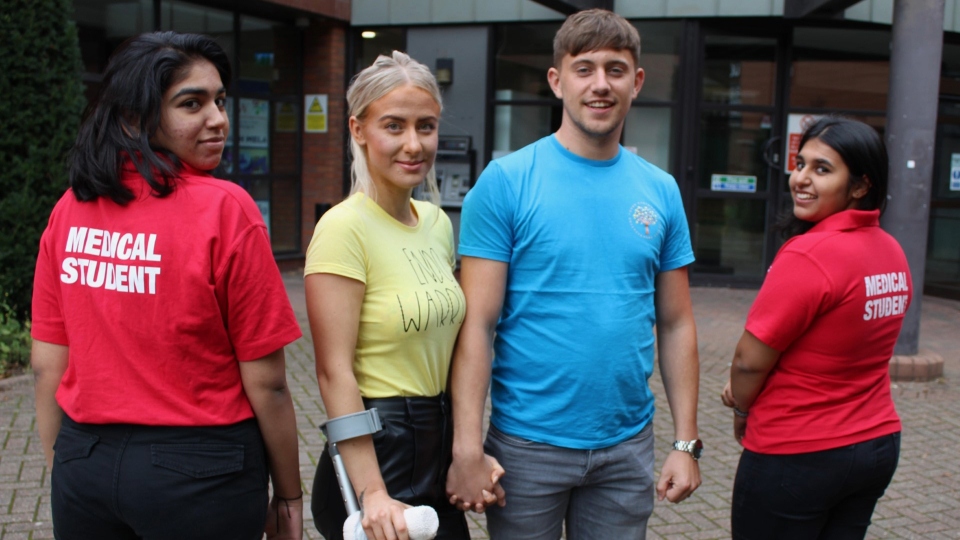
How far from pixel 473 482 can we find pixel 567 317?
0.49 m

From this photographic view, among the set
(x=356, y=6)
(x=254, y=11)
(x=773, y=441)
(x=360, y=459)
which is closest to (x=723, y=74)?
(x=356, y=6)

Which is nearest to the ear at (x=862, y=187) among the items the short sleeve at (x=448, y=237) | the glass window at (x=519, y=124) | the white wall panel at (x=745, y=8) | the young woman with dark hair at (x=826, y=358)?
the young woman with dark hair at (x=826, y=358)

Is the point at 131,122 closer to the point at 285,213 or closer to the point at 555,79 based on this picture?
the point at 555,79

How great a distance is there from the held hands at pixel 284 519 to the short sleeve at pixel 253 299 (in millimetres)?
443

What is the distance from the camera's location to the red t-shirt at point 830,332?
2508mm

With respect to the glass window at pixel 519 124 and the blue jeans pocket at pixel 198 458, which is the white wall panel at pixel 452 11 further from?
the blue jeans pocket at pixel 198 458

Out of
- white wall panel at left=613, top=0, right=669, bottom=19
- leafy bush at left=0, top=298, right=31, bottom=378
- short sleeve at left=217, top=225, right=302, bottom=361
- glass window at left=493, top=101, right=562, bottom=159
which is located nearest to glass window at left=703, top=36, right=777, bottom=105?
white wall panel at left=613, top=0, right=669, bottom=19

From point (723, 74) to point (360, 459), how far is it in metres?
9.77

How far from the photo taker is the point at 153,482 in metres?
1.93

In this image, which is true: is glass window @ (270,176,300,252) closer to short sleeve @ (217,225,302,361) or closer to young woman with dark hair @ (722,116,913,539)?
young woman with dark hair @ (722,116,913,539)

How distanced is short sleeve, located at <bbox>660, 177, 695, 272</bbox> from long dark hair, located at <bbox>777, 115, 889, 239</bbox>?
0.49 metres

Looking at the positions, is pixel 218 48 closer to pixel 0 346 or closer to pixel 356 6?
pixel 0 346

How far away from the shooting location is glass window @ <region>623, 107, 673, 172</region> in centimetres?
1105

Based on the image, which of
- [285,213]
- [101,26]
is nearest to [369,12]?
[285,213]
